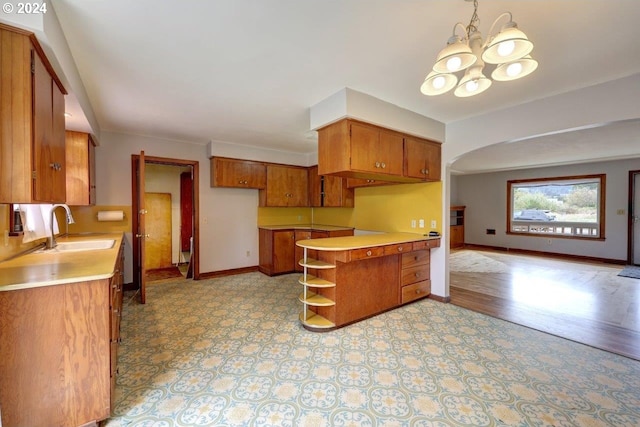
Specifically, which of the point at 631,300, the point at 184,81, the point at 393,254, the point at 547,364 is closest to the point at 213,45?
the point at 184,81

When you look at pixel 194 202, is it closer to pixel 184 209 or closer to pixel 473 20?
pixel 184 209

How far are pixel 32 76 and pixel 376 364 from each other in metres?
3.00

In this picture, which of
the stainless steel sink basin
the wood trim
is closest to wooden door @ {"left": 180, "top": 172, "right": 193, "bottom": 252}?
the stainless steel sink basin

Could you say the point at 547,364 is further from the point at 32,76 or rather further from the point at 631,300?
the point at 32,76

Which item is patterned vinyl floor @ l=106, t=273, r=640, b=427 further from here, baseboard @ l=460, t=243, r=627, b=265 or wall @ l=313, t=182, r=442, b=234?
baseboard @ l=460, t=243, r=627, b=265

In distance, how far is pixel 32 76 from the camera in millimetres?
1489

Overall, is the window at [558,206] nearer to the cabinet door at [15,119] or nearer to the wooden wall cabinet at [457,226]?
the wooden wall cabinet at [457,226]

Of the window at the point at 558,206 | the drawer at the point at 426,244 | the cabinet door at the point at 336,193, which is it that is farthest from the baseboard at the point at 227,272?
the window at the point at 558,206

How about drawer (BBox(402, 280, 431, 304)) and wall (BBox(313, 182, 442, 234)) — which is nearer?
drawer (BBox(402, 280, 431, 304))

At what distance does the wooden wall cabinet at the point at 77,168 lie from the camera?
10.6 feet

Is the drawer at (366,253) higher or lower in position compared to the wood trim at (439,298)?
higher

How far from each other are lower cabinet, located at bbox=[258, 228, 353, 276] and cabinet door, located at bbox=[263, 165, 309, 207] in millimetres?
675

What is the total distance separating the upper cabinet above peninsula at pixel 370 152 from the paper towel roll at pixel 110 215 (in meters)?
3.22

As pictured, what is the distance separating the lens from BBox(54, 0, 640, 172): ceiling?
160 cm
